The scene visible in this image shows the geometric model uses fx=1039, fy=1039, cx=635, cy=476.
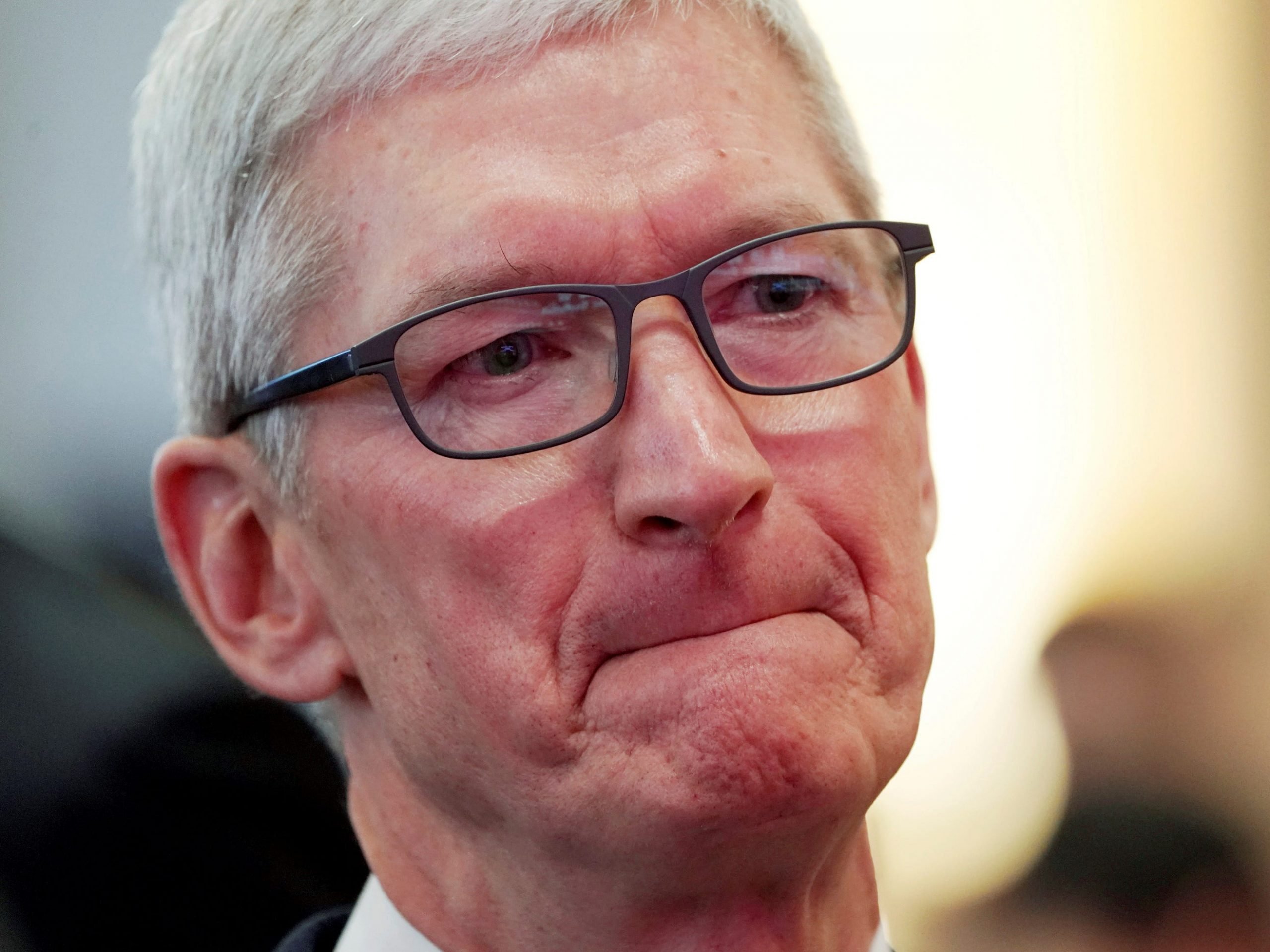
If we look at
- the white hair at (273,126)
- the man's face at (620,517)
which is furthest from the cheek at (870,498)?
the white hair at (273,126)

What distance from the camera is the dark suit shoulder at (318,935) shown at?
159 centimetres

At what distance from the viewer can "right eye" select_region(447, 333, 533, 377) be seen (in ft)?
3.61

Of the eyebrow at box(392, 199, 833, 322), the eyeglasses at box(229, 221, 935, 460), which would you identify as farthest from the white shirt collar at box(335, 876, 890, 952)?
the eyebrow at box(392, 199, 833, 322)

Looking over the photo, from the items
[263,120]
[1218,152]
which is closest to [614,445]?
[263,120]

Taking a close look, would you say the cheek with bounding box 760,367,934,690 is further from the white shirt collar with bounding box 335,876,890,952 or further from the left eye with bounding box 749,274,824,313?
the white shirt collar with bounding box 335,876,890,952

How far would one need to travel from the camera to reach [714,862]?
3.44 feet

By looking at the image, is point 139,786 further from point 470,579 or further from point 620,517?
point 620,517

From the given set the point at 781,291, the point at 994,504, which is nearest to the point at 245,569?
the point at 781,291

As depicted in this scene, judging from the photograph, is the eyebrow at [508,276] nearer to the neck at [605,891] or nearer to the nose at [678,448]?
the nose at [678,448]

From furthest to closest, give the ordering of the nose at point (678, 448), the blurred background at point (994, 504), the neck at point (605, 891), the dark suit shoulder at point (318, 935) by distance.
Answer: the blurred background at point (994, 504)
the dark suit shoulder at point (318, 935)
the neck at point (605, 891)
the nose at point (678, 448)

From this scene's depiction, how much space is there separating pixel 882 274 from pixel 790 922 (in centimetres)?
79

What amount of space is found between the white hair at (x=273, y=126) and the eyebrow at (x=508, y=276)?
15cm

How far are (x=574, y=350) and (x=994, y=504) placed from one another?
4.44ft

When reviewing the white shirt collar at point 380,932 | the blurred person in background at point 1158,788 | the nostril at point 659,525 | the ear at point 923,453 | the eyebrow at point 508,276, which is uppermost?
the eyebrow at point 508,276
